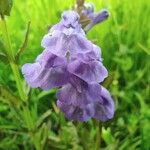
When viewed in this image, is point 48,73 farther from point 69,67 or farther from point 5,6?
point 5,6

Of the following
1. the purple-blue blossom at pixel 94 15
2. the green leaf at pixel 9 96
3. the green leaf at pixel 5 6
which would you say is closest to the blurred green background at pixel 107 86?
the green leaf at pixel 9 96

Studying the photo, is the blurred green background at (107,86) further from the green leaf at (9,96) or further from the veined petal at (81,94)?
the veined petal at (81,94)

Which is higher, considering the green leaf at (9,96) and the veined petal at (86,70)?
the veined petal at (86,70)

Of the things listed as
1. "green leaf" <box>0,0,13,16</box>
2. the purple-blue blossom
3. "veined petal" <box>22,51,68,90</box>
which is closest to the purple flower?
"veined petal" <box>22,51,68,90</box>

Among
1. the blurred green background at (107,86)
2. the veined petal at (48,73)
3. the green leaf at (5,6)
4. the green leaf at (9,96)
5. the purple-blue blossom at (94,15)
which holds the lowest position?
the blurred green background at (107,86)

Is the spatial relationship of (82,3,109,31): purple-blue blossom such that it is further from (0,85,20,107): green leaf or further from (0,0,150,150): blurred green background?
(0,85,20,107): green leaf

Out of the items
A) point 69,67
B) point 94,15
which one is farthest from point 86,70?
point 94,15
